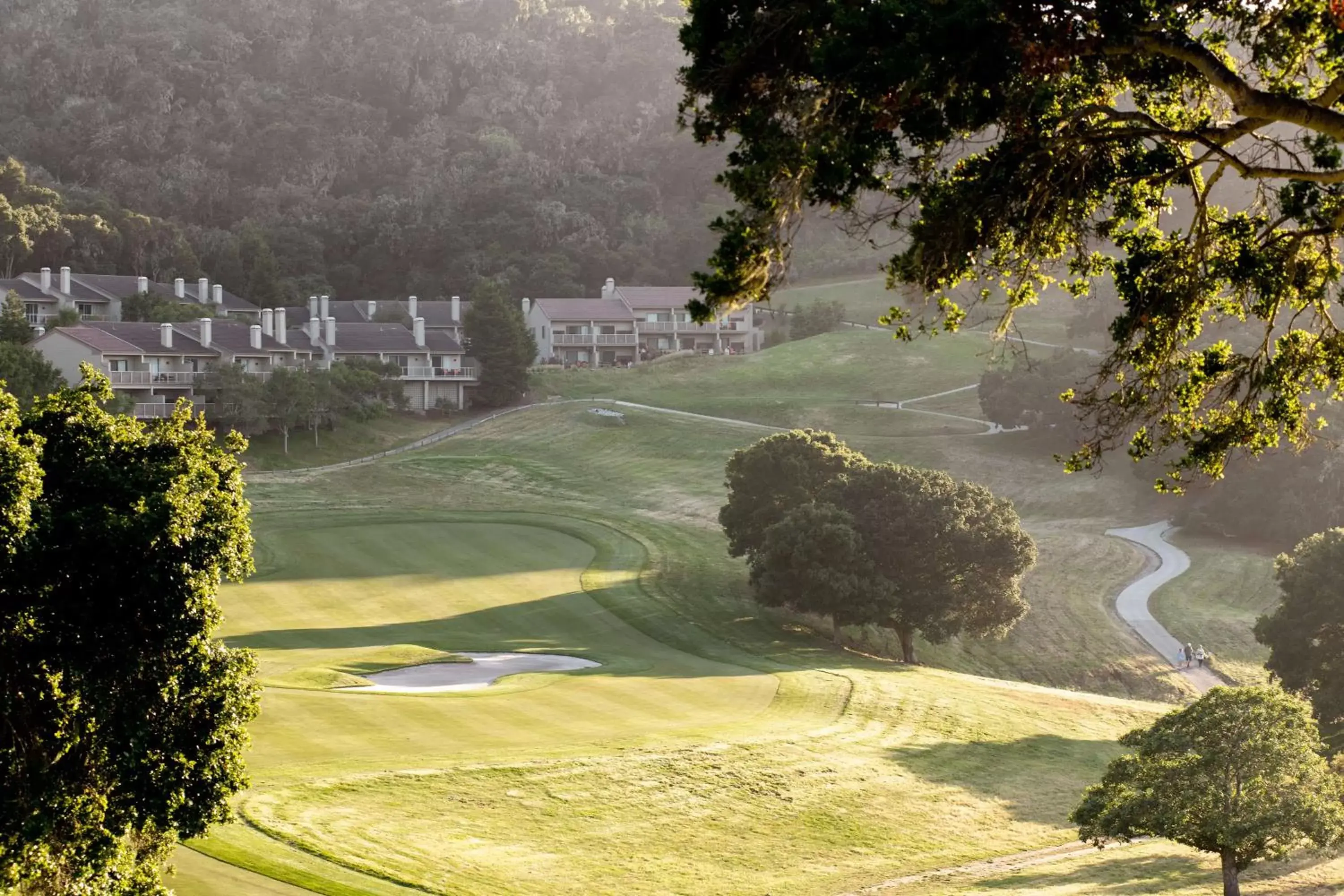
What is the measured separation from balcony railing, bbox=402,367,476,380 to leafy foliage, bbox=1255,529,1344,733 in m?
65.3

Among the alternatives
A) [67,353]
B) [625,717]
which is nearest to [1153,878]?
[625,717]

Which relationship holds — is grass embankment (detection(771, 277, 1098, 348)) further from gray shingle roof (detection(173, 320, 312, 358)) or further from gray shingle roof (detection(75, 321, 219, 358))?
gray shingle roof (detection(75, 321, 219, 358))

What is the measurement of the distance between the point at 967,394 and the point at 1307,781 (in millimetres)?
84837

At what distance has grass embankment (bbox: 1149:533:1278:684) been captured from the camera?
54.9 metres

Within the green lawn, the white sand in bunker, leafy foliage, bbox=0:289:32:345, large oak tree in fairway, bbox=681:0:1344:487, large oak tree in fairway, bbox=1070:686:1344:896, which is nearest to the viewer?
large oak tree in fairway, bbox=681:0:1344:487

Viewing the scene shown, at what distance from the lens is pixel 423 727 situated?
30.0m

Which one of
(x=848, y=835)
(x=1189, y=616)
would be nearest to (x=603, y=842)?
(x=848, y=835)

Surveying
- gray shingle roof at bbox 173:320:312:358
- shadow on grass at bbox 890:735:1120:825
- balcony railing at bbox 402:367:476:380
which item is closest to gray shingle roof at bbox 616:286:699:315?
balcony railing at bbox 402:367:476:380

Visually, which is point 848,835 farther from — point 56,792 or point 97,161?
point 97,161

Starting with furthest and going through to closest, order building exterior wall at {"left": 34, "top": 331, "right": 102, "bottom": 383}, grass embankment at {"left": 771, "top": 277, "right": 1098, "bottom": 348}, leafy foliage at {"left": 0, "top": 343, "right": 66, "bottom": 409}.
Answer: grass embankment at {"left": 771, "top": 277, "right": 1098, "bottom": 348} → building exterior wall at {"left": 34, "top": 331, "right": 102, "bottom": 383} → leafy foliage at {"left": 0, "top": 343, "right": 66, "bottom": 409}

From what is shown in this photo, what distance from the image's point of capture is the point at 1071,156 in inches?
468

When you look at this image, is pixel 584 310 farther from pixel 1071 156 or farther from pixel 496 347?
pixel 1071 156

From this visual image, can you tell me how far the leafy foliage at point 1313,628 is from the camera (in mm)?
42781

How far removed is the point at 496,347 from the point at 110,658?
8697cm
